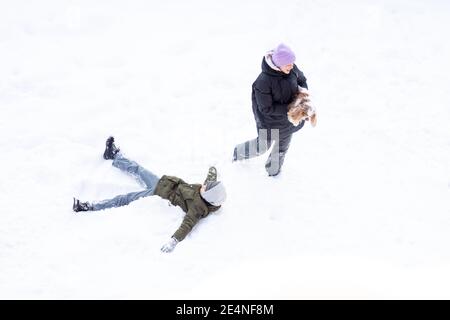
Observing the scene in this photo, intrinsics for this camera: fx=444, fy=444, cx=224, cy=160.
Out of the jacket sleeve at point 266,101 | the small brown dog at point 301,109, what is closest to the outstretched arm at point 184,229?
the jacket sleeve at point 266,101

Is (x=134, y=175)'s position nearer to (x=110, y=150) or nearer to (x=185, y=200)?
(x=110, y=150)

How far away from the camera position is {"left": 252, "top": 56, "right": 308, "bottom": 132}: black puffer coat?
435 cm

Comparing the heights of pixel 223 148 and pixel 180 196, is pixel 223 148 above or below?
above

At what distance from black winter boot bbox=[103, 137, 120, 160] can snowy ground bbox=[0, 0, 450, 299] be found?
11 cm

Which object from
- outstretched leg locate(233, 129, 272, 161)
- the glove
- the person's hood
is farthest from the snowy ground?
the person's hood

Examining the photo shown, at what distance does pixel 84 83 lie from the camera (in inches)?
261

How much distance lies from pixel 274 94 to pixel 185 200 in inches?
57.4

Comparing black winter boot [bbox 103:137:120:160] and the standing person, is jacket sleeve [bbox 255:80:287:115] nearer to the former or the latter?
the standing person

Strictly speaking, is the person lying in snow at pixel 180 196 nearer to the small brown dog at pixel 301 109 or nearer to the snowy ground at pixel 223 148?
the snowy ground at pixel 223 148

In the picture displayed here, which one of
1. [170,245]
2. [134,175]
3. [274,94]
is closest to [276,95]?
[274,94]

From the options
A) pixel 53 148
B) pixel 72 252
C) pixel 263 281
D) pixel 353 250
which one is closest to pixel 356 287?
pixel 353 250

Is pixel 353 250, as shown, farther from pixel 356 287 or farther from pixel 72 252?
pixel 72 252

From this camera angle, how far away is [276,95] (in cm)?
447

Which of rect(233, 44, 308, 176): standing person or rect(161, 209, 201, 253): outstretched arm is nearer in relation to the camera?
rect(233, 44, 308, 176): standing person
